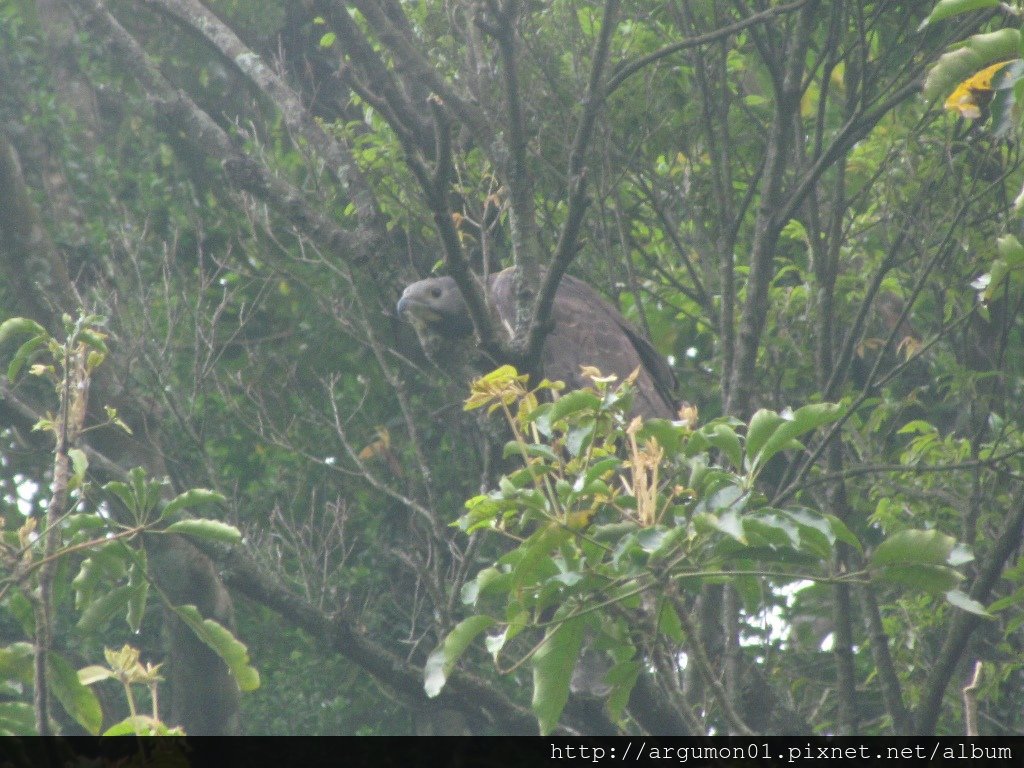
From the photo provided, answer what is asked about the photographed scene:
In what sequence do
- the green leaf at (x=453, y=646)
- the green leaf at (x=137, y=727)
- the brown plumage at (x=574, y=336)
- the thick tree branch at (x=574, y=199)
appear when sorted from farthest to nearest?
the brown plumage at (x=574, y=336), the thick tree branch at (x=574, y=199), the green leaf at (x=453, y=646), the green leaf at (x=137, y=727)

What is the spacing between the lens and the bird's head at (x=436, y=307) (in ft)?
18.9

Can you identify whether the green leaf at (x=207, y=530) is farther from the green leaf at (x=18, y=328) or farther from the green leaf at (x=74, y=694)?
the green leaf at (x=18, y=328)

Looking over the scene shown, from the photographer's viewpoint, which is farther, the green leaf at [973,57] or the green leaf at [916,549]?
the green leaf at [973,57]

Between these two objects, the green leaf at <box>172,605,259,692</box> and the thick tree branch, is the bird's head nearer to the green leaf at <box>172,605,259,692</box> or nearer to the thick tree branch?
the thick tree branch

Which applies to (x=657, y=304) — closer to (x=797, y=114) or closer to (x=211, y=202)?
(x=797, y=114)

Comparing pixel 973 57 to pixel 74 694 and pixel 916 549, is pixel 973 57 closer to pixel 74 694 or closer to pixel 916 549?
pixel 916 549

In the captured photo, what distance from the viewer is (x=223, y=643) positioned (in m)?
2.30

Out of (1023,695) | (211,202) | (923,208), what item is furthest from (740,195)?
(211,202)

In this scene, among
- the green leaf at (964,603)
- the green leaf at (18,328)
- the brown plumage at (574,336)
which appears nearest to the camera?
the green leaf at (964,603)

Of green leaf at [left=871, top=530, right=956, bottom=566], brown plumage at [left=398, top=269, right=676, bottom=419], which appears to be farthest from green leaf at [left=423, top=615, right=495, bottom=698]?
brown plumage at [left=398, top=269, right=676, bottom=419]

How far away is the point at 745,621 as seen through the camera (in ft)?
18.9

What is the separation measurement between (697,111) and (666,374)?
1261mm

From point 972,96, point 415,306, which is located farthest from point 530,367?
point 972,96

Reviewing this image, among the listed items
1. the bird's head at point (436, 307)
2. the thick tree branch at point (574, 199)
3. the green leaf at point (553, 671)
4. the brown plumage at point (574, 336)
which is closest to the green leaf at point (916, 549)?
the green leaf at point (553, 671)
